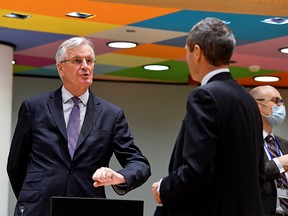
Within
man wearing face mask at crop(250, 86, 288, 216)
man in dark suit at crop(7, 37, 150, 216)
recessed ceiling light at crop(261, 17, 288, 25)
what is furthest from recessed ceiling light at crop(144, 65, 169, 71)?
man in dark suit at crop(7, 37, 150, 216)

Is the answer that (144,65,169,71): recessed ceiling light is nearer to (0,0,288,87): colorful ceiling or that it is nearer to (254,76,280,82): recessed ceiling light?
(0,0,288,87): colorful ceiling

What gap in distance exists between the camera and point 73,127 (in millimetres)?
4195

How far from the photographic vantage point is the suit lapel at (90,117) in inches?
164

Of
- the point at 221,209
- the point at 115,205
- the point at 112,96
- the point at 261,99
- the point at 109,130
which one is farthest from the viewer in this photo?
the point at 112,96

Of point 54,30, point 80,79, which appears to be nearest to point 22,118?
point 80,79

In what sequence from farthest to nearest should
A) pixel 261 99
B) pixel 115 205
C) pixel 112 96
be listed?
pixel 112 96 < pixel 261 99 < pixel 115 205

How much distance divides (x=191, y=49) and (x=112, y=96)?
927cm

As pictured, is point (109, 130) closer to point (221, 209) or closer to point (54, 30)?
point (221, 209)

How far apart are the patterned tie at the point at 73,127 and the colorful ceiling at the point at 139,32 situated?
121 cm

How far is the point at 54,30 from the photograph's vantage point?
8.32 meters

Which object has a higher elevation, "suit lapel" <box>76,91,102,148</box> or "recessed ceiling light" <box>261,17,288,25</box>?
"recessed ceiling light" <box>261,17,288,25</box>

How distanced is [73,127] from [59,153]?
18 cm

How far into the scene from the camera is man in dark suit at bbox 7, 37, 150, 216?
161 inches

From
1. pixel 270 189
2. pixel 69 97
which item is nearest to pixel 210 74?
pixel 69 97
